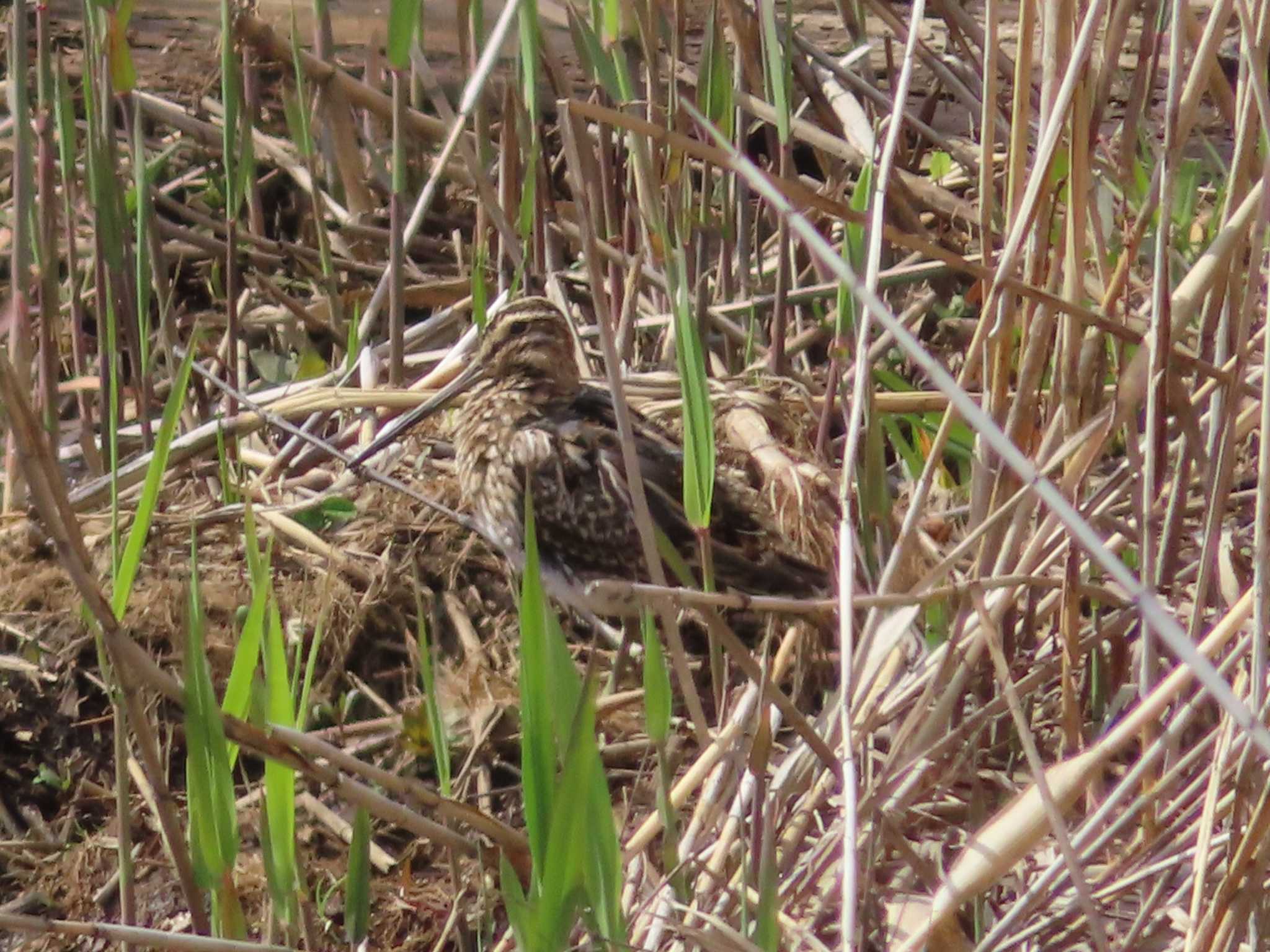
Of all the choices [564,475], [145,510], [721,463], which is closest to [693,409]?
[145,510]

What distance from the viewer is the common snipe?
2.74 m

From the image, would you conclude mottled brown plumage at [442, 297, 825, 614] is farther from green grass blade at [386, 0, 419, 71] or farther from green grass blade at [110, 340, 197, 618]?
green grass blade at [110, 340, 197, 618]

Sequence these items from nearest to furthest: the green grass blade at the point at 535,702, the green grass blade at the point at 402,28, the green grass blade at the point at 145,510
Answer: the green grass blade at the point at 535,702, the green grass blade at the point at 145,510, the green grass blade at the point at 402,28

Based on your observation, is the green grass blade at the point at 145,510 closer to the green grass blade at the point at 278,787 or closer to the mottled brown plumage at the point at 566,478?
the green grass blade at the point at 278,787

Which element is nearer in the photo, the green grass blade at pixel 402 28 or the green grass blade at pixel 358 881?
the green grass blade at pixel 358 881

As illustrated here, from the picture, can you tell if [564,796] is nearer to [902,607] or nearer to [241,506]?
[902,607]

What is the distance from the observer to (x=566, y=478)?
2.87 metres

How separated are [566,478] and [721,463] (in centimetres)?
29

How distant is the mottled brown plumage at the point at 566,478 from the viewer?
8.98 feet

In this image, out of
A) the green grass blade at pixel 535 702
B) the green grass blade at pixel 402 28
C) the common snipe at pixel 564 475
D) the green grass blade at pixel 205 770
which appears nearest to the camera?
the green grass blade at pixel 535 702

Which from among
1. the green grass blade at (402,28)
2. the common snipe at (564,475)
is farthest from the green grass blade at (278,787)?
the common snipe at (564,475)

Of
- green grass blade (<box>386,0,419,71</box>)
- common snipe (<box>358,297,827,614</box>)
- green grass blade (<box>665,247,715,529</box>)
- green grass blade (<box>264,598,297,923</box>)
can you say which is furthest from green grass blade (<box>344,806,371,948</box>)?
common snipe (<box>358,297,827,614</box>)

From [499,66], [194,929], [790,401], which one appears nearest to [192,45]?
[499,66]

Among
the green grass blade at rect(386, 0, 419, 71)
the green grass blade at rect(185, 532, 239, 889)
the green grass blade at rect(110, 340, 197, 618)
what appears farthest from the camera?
the green grass blade at rect(386, 0, 419, 71)
